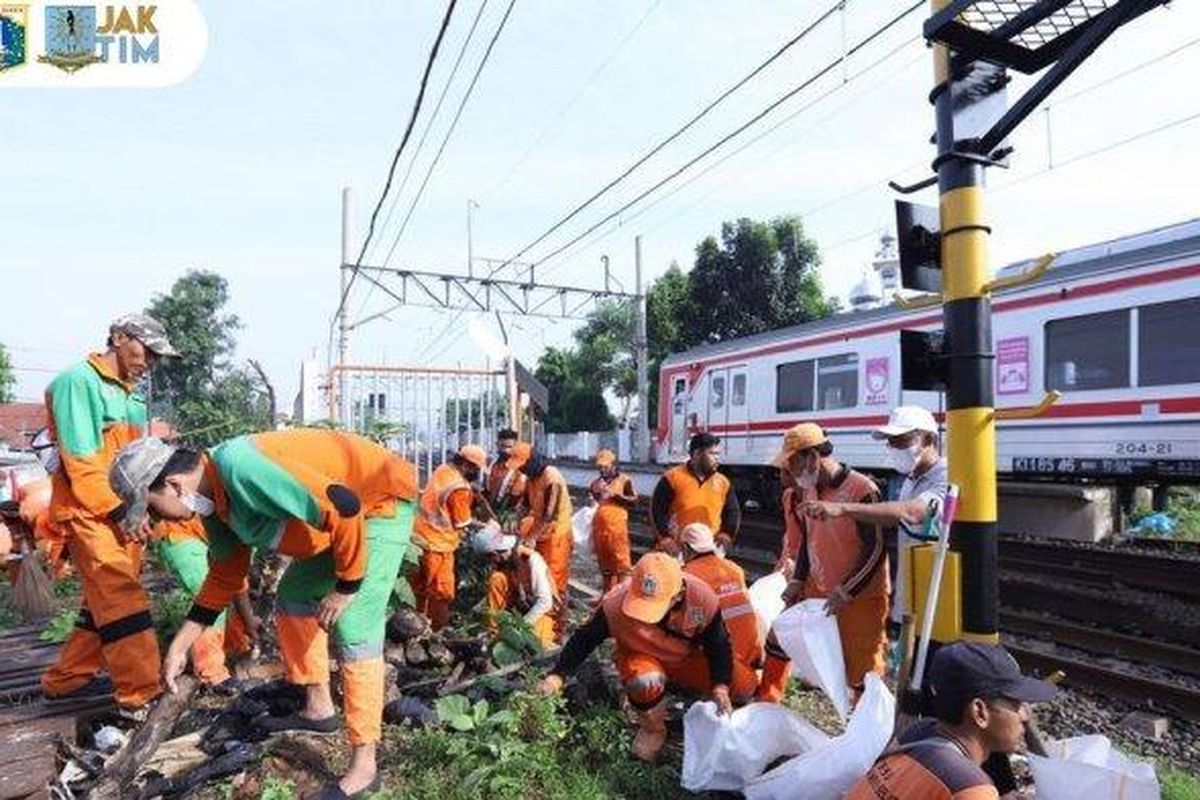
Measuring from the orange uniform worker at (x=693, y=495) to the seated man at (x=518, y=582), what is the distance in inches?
37.5

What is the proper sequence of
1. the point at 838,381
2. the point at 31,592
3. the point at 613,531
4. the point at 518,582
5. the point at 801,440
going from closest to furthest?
the point at 801,440 < the point at 518,582 < the point at 31,592 < the point at 613,531 < the point at 838,381

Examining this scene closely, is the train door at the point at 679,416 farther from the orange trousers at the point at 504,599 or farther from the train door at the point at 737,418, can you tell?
the orange trousers at the point at 504,599

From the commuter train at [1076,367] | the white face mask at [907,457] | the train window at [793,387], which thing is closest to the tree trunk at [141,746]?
the white face mask at [907,457]

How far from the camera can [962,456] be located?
359 centimetres

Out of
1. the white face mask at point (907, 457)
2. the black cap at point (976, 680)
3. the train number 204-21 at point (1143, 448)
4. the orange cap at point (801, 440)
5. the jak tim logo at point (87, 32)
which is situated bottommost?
the black cap at point (976, 680)

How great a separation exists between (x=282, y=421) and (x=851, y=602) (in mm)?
5075

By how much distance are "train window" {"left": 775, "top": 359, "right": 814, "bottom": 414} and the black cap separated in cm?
1253

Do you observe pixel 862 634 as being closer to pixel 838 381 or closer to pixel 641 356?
pixel 838 381

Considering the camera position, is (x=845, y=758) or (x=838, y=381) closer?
(x=845, y=758)

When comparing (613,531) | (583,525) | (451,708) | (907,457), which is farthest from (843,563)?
(583,525)

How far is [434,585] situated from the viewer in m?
6.41

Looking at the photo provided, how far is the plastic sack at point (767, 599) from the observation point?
15.6ft

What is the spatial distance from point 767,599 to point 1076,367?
7451mm

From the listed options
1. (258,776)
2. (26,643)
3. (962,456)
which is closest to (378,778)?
(258,776)
